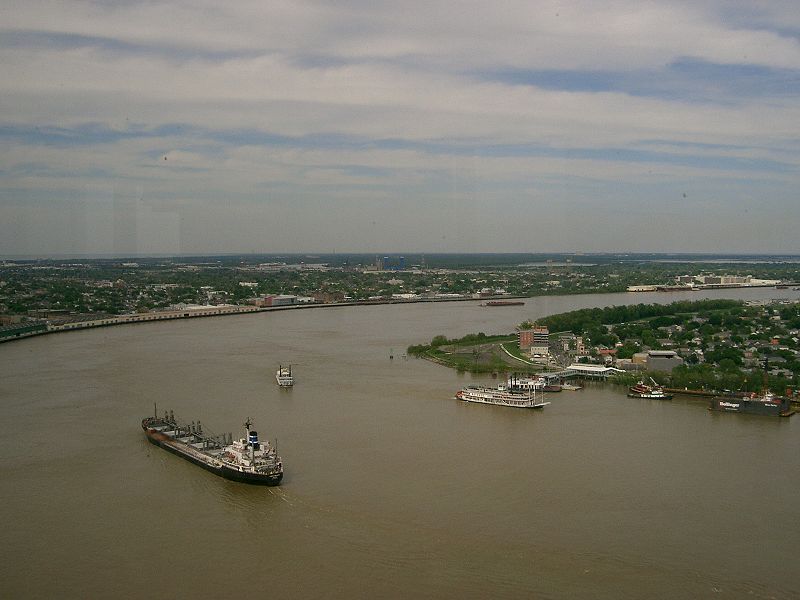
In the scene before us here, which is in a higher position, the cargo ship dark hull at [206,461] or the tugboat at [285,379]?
the tugboat at [285,379]

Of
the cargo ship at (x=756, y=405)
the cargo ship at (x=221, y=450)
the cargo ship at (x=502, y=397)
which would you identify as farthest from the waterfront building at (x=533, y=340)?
the cargo ship at (x=221, y=450)

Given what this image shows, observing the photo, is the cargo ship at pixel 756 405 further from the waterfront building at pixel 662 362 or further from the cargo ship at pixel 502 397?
the waterfront building at pixel 662 362

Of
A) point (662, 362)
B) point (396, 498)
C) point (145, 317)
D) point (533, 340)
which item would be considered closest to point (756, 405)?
point (662, 362)

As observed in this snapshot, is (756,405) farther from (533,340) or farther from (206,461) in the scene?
(206,461)

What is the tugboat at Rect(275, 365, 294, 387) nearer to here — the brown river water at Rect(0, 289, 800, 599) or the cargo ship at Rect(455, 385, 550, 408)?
the brown river water at Rect(0, 289, 800, 599)

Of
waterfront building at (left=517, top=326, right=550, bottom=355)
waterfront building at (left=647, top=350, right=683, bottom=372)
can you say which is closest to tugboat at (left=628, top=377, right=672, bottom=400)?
waterfront building at (left=647, top=350, right=683, bottom=372)

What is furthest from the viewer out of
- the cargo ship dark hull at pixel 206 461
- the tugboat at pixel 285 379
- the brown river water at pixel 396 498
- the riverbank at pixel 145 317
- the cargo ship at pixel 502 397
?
the riverbank at pixel 145 317
